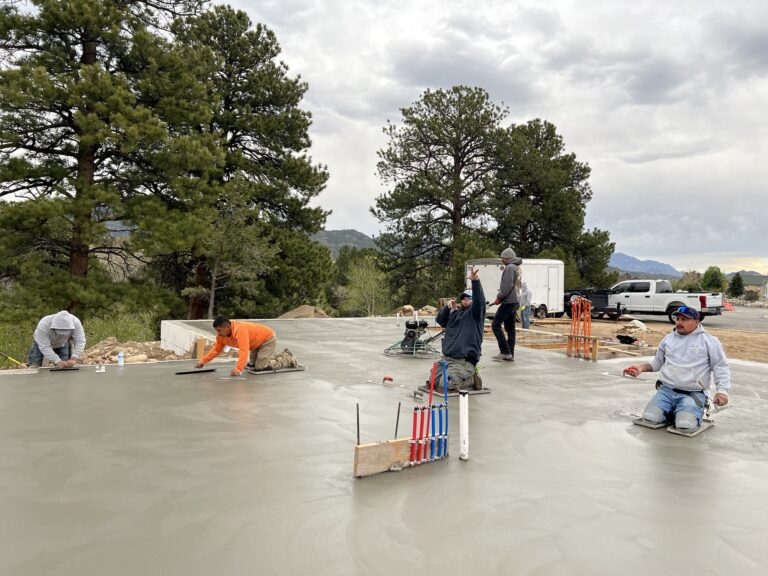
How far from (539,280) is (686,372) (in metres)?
18.4

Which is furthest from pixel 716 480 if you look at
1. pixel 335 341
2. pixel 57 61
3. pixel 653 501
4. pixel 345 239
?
pixel 345 239

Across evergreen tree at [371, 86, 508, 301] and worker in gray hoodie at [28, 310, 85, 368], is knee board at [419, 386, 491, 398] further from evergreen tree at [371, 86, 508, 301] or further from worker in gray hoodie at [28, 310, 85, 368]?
evergreen tree at [371, 86, 508, 301]

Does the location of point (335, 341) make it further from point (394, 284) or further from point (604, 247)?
point (604, 247)

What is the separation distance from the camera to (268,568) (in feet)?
8.96

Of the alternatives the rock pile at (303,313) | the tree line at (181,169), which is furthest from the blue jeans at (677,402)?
the rock pile at (303,313)

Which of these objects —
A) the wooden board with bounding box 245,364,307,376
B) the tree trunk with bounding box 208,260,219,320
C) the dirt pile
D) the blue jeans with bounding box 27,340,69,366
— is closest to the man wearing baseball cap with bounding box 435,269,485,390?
the wooden board with bounding box 245,364,307,376

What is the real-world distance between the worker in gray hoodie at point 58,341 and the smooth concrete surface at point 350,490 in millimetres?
1546

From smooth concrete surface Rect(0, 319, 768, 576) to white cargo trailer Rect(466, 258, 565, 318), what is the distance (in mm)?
16198

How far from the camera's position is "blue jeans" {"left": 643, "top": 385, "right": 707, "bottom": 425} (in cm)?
533

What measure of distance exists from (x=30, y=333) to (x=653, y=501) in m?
18.7

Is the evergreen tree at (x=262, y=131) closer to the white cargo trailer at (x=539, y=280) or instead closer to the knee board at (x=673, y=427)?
the white cargo trailer at (x=539, y=280)

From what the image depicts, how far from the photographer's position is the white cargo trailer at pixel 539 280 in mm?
22953

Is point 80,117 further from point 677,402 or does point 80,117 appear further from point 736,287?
point 736,287

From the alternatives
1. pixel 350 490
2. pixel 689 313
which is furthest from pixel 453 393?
pixel 350 490
